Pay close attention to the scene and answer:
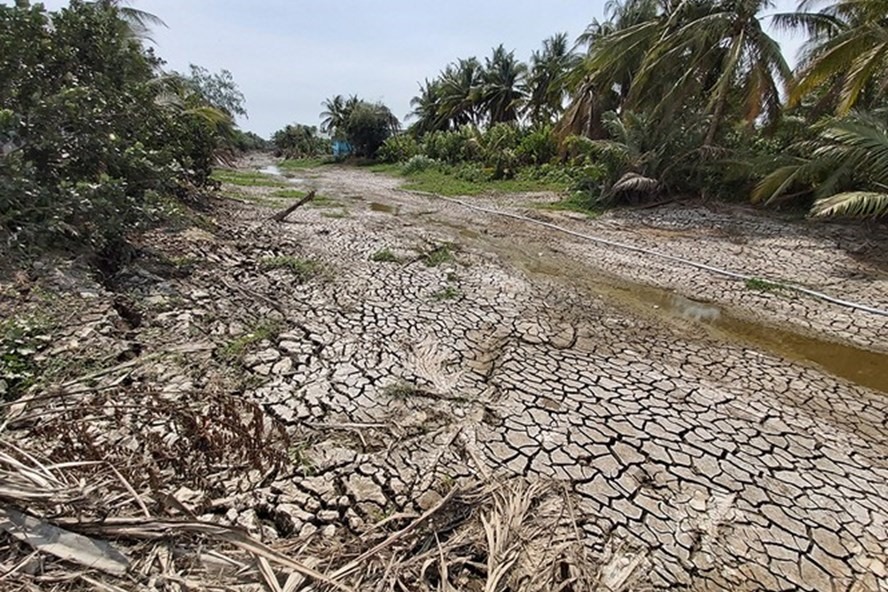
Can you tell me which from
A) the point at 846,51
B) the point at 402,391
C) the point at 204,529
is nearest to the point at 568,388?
the point at 402,391

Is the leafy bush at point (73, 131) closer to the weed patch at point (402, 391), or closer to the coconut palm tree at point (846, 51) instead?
the weed patch at point (402, 391)

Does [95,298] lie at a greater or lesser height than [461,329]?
greater

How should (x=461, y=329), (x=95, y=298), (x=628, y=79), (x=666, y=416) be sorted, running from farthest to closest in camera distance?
(x=628, y=79) → (x=461, y=329) → (x=95, y=298) → (x=666, y=416)

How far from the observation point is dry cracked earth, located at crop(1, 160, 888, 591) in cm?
202

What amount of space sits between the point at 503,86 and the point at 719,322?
73.1 ft

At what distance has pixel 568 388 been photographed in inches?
123

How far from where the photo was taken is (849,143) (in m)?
6.22

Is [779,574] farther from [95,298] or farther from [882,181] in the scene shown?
[882,181]

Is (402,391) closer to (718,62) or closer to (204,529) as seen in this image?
(204,529)

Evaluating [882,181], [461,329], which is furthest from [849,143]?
[461,329]

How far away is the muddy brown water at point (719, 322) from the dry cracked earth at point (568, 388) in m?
0.03

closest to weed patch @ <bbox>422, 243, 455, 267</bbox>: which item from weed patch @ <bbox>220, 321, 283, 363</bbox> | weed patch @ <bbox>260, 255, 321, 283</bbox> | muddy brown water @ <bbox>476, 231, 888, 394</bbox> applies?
muddy brown water @ <bbox>476, 231, 888, 394</bbox>

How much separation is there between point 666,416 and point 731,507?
0.74 metres

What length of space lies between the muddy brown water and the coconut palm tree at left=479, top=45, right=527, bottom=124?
19.4 metres
